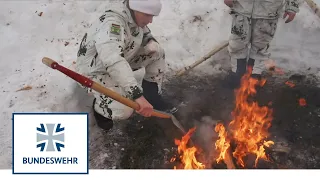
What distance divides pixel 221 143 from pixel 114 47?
64.0 inches

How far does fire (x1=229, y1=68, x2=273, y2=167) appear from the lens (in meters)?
4.30

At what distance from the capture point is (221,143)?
4.37 metres

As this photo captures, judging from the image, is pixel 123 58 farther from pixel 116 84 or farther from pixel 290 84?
pixel 290 84

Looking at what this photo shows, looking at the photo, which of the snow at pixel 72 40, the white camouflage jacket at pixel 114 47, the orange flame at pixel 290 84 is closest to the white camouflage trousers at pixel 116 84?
the white camouflage jacket at pixel 114 47

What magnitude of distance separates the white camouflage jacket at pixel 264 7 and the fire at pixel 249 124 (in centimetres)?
86

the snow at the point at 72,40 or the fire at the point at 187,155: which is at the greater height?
the snow at the point at 72,40

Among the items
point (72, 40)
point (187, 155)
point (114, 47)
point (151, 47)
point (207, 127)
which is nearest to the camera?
point (114, 47)

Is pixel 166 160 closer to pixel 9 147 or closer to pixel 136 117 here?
pixel 136 117

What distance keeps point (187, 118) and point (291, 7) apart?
74.6 inches

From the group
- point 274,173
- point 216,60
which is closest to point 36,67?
point 216,60

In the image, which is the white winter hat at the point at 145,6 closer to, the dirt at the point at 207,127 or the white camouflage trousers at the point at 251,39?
the dirt at the point at 207,127

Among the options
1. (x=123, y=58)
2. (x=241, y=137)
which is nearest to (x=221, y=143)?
(x=241, y=137)

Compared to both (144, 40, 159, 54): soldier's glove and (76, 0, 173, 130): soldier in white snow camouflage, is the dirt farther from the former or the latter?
(144, 40, 159, 54): soldier's glove

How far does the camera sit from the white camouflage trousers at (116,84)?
14.1ft
